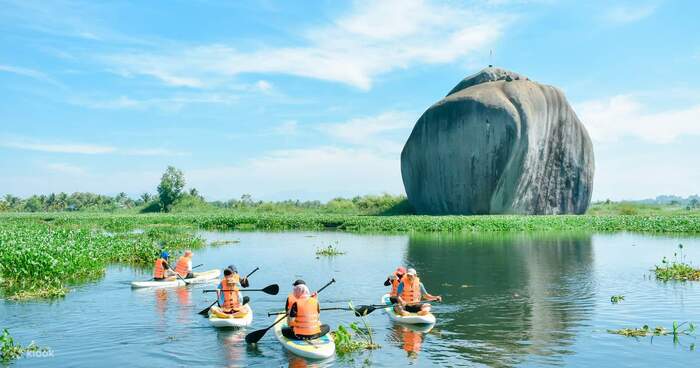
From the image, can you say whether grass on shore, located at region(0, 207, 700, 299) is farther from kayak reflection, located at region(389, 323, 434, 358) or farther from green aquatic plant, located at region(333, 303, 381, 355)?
kayak reflection, located at region(389, 323, 434, 358)

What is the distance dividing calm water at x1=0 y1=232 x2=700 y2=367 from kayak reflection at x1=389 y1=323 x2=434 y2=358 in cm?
4

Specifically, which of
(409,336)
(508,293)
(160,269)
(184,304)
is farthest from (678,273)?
(160,269)

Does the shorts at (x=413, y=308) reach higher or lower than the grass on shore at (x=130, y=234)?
lower

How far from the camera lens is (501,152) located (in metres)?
59.5

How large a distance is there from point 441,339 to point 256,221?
4404cm

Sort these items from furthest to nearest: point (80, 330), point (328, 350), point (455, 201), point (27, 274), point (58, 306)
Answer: point (455, 201)
point (27, 274)
point (58, 306)
point (80, 330)
point (328, 350)

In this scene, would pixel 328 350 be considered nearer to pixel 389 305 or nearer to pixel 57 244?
pixel 389 305

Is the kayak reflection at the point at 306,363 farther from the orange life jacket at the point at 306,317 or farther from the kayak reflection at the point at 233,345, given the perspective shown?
the kayak reflection at the point at 233,345

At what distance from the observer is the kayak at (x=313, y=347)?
1270cm

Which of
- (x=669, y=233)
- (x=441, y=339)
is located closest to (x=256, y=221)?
(x=669, y=233)

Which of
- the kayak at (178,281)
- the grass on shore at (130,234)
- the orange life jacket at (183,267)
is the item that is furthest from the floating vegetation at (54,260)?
the orange life jacket at (183,267)

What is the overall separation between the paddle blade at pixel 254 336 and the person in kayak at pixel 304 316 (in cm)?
118

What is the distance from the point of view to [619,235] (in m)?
43.7

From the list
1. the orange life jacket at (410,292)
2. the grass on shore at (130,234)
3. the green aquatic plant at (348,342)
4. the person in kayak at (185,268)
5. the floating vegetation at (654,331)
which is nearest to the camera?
the green aquatic plant at (348,342)
